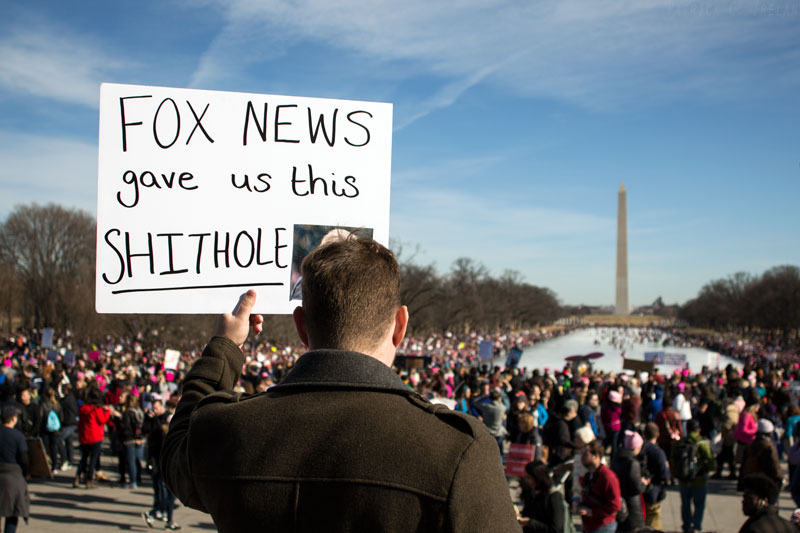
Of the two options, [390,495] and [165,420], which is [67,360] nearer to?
[165,420]

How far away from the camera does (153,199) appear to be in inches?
94.5

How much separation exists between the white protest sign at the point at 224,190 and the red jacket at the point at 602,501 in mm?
4675

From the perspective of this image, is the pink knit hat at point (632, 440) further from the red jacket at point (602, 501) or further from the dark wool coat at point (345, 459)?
the dark wool coat at point (345, 459)

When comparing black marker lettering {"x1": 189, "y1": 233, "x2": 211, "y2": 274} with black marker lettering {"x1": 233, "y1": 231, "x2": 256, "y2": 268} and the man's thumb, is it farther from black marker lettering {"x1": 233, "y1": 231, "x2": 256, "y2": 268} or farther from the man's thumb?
the man's thumb

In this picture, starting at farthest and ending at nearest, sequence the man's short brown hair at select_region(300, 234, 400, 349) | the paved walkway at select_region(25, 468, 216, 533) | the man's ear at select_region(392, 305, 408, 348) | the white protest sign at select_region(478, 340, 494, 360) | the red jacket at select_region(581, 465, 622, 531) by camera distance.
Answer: the white protest sign at select_region(478, 340, 494, 360) < the paved walkway at select_region(25, 468, 216, 533) < the red jacket at select_region(581, 465, 622, 531) < the man's ear at select_region(392, 305, 408, 348) < the man's short brown hair at select_region(300, 234, 400, 349)

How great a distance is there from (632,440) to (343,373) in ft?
21.6

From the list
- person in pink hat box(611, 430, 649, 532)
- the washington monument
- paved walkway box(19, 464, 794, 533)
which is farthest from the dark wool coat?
the washington monument

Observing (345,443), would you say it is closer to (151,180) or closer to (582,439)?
(151,180)

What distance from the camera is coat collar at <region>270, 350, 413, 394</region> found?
1309mm

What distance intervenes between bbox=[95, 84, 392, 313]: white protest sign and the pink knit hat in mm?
5602

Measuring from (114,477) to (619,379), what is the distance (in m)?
11.0

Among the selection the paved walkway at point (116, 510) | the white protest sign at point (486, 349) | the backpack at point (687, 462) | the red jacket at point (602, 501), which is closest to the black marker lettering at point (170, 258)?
the red jacket at point (602, 501)

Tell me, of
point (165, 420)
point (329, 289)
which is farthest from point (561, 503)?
point (165, 420)

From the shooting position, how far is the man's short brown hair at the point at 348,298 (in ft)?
4.69
